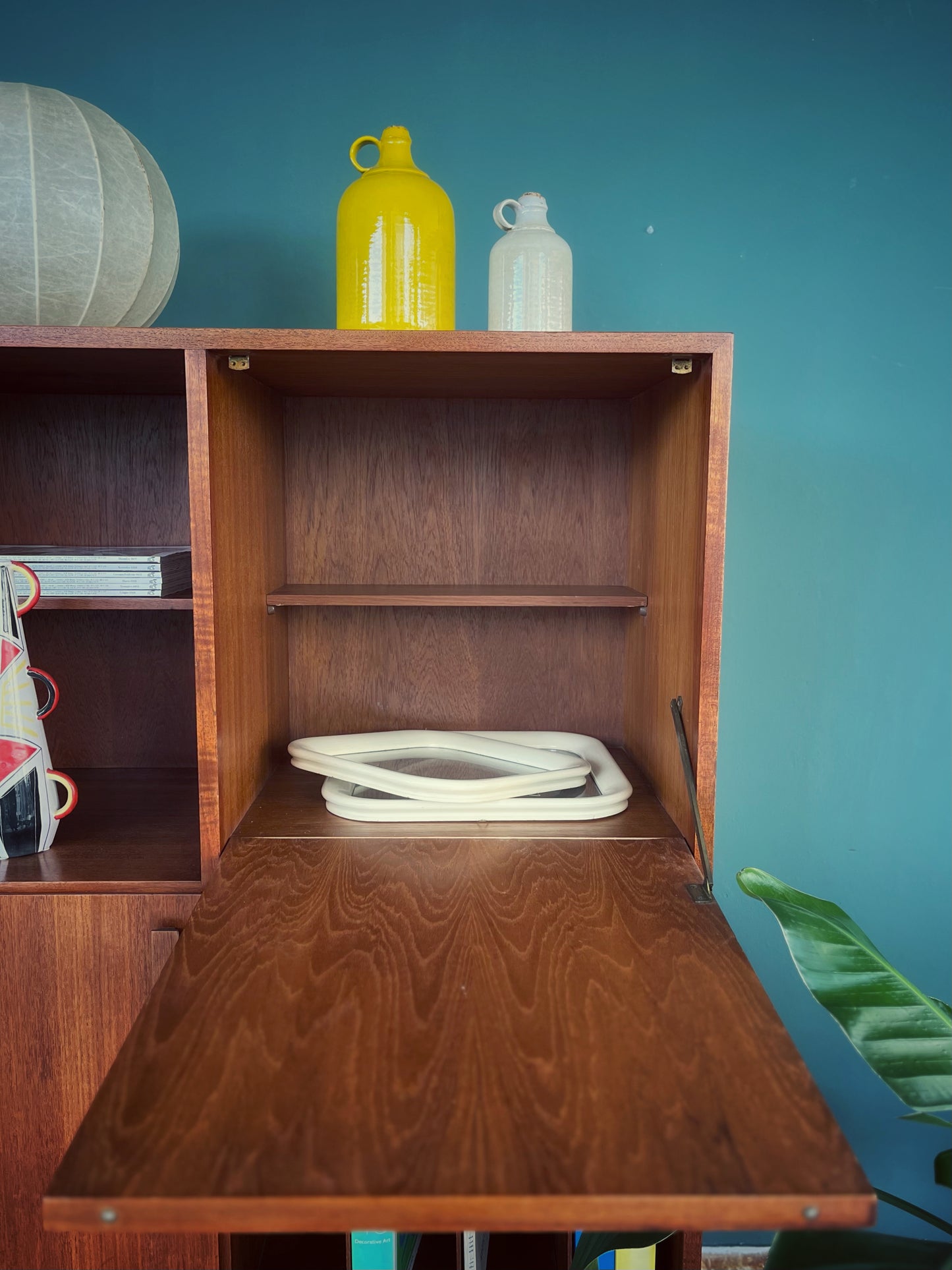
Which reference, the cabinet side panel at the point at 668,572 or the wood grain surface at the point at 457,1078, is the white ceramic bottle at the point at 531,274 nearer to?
the cabinet side panel at the point at 668,572

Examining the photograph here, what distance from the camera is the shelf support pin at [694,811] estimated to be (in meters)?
1.09

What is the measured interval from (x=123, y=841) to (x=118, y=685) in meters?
0.40

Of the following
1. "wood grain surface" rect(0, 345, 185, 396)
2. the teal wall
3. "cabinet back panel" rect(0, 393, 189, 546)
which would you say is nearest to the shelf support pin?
the teal wall

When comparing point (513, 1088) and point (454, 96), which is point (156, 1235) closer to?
point (513, 1088)

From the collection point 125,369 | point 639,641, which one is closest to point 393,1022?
point 639,641

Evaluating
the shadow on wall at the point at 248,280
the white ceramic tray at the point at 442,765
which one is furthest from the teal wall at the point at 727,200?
the white ceramic tray at the point at 442,765

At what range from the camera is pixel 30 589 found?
127 cm

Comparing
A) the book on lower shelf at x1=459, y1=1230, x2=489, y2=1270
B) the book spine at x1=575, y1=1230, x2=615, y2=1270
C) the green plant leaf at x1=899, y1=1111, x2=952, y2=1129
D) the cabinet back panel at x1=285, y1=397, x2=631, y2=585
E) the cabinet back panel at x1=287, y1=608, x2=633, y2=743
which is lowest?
the book spine at x1=575, y1=1230, x2=615, y2=1270

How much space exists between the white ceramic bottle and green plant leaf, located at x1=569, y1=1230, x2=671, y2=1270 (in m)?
1.17

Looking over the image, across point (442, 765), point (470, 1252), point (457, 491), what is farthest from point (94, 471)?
point (470, 1252)

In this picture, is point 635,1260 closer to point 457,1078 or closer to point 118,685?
point 457,1078

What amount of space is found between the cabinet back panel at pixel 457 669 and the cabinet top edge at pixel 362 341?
59cm

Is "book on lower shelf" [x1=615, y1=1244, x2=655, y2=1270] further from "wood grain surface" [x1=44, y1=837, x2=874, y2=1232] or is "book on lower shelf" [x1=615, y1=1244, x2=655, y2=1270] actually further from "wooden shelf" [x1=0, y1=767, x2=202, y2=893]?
"wooden shelf" [x1=0, y1=767, x2=202, y2=893]

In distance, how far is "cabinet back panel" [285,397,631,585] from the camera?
5.35ft
